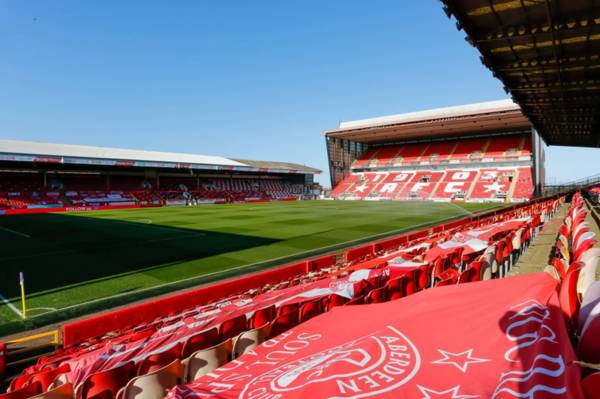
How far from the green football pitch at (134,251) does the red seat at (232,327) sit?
20.1 ft

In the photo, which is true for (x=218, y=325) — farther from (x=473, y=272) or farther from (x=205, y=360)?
(x=473, y=272)

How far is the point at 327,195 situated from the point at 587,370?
63.1 m

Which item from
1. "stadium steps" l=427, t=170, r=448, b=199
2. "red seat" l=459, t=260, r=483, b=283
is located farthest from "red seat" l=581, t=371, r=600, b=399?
"stadium steps" l=427, t=170, r=448, b=199

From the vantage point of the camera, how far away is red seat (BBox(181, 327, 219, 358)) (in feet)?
11.9

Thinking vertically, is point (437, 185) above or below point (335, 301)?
above

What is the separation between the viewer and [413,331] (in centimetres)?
244

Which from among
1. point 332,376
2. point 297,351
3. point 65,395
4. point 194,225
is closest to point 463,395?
point 332,376

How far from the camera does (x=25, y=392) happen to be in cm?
312

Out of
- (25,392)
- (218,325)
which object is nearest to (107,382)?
(25,392)

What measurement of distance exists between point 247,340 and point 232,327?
0.55 m

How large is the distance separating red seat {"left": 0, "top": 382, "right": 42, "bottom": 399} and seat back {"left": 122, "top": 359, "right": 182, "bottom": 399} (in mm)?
1170

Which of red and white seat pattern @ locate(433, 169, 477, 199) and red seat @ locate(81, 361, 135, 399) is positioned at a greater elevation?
red and white seat pattern @ locate(433, 169, 477, 199)

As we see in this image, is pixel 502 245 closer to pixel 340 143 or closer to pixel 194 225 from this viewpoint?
pixel 194 225

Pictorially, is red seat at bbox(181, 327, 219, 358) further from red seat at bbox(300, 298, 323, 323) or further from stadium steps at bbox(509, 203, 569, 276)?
stadium steps at bbox(509, 203, 569, 276)
